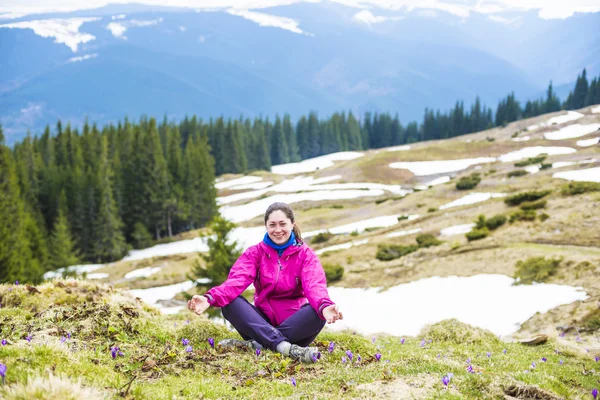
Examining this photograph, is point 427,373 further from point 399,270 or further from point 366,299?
point 399,270

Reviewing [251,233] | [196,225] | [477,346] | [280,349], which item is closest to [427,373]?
[280,349]

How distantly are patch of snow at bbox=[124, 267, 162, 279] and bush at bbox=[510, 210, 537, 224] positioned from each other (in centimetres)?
3175

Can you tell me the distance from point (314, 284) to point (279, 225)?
0.99m

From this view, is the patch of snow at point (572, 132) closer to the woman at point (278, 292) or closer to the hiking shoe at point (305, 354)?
the woman at point (278, 292)

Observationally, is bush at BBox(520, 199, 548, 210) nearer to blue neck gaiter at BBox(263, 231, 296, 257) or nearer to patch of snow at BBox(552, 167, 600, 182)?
patch of snow at BBox(552, 167, 600, 182)

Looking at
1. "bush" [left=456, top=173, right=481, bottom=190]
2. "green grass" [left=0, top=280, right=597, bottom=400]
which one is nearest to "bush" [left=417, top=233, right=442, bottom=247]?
"green grass" [left=0, top=280, right=597, bottom=400]

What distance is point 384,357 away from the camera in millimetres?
7094

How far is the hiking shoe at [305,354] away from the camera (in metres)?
6.35

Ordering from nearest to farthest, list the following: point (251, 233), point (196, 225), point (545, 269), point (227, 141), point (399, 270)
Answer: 1. point (545, 269)
2. point (399, 270)
3. point (251, 233)
4. point (196, 225)
5. point (227, 141)

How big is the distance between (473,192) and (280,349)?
4269 centimetres

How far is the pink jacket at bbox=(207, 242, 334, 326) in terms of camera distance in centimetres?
698

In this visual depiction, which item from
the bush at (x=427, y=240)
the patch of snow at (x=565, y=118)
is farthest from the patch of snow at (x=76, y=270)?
the patch of snow at (x=565, y=118)

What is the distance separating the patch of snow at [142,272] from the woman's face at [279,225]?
40.1m

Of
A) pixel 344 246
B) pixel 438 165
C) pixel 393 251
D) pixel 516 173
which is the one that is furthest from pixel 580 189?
pixel 438 165
